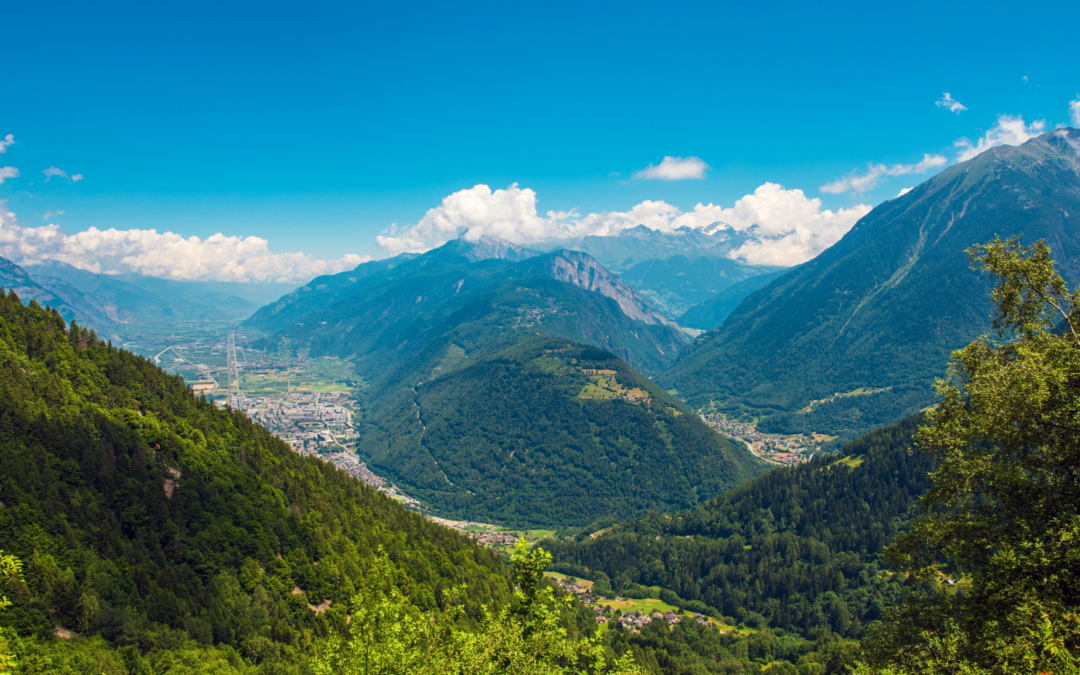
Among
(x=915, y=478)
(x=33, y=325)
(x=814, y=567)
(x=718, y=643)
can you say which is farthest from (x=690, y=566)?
(x=33, y=325)

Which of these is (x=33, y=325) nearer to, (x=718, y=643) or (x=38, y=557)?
(x=38, y=557)

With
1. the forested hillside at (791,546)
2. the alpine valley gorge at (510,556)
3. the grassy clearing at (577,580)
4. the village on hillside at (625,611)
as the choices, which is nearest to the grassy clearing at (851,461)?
the forested hillside at (791,546)

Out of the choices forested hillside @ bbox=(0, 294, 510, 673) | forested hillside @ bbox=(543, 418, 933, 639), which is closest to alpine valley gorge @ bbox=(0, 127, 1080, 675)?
forested hillside @ bbox=(0, 294, 510, 673)

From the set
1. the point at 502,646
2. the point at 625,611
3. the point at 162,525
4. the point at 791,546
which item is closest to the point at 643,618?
the point at 625,611

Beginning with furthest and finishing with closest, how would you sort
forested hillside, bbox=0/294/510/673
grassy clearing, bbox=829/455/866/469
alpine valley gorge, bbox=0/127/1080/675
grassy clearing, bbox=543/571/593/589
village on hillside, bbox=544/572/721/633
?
grassy clearing, bbox=829/455/866/469
grassy clearing, bbox=543/571/593/589
village on hillside, bbox=544/572/721/633
forested hillside, bbox=0/294/510/673
alpine valley gorge, bbox=0/127/1080/675

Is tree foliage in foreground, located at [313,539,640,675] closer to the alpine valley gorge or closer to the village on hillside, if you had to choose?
the alpine valley gorge

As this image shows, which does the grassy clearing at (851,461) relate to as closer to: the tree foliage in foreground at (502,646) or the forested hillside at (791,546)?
the forested hillside at (791,546)
